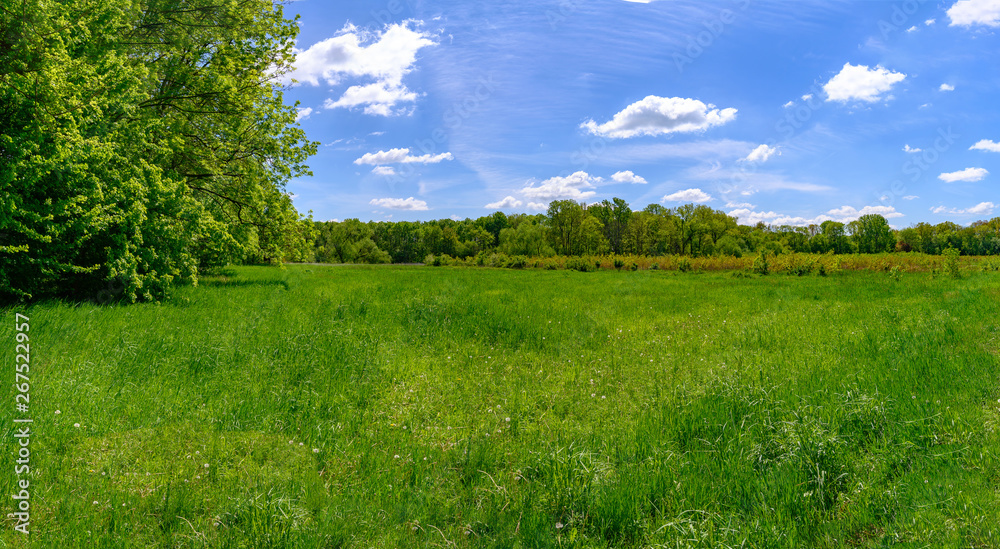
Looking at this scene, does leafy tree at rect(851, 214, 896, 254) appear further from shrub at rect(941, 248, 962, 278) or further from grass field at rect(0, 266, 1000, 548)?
grass field at rect(0, 266, 1000, 548)

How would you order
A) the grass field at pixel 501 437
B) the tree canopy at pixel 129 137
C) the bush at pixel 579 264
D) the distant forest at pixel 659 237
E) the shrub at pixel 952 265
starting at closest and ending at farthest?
the grass field at pixel 501 437, the tree canopy at pixel 129 137, the shrub at pixel 952 265, the bush at pixel 579 264, the distant forest at pixel 659 237

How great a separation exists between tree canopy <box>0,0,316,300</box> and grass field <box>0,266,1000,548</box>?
1.92 meters

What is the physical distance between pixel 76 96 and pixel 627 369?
13.0 meters

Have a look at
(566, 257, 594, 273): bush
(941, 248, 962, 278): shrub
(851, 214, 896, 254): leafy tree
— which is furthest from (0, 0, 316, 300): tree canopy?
(851, 214, 896, 254): leafy tree

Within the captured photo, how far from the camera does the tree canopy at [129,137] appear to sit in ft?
30.5

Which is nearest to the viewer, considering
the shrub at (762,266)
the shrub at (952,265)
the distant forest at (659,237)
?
the shrub at (952,265)

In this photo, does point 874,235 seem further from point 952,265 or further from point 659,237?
point 952,265

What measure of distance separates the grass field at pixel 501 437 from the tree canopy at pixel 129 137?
75.4 inches

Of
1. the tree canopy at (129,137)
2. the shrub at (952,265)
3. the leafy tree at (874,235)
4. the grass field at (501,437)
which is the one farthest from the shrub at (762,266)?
the leafy tree at (874,235)

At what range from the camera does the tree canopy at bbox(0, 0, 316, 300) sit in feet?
30.5

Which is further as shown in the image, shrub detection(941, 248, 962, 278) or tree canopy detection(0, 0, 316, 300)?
shrub detection(941, 248, 962, 278)

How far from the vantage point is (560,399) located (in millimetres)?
6500

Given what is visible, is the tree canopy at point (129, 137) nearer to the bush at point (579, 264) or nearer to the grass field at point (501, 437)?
the grass field at point (501, 437)

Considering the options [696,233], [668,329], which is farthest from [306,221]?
[696,233]
